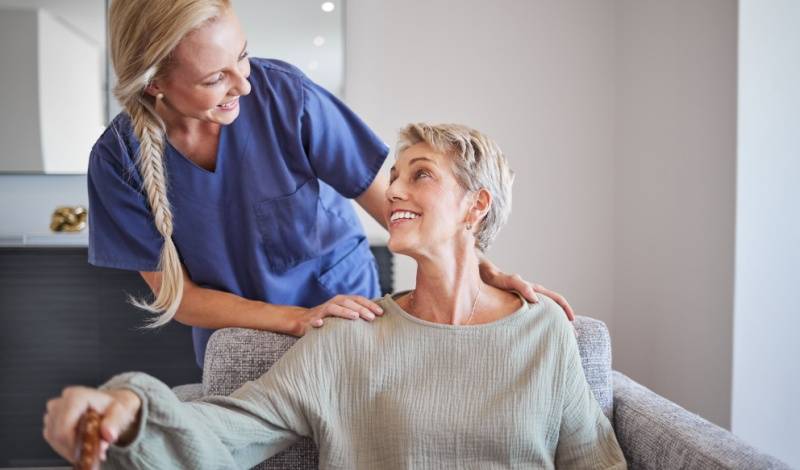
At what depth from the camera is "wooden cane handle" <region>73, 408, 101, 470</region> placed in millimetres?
791

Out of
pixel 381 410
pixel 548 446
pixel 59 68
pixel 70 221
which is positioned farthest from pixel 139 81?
pixel 59 68

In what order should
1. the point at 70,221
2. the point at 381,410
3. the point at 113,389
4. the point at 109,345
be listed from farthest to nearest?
1. the point at 70,221
2. the point at 109,345
3. the point at 381,410
4. the point at 113,389

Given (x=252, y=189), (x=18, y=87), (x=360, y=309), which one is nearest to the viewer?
(x=360, y=309)

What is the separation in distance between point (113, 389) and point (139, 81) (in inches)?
23.6

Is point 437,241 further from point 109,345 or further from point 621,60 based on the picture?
point 621,60

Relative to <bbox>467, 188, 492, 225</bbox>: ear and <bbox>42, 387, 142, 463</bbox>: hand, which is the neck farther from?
<bbox>42, 387, 142, 463</bbox>: hand

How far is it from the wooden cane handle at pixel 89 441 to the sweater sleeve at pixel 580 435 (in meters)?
0.78

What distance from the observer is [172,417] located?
0.96 m

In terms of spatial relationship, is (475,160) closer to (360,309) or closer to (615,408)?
(360,309)

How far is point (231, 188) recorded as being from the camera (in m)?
1.50

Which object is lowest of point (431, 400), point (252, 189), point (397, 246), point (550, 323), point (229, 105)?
point (431, 400)

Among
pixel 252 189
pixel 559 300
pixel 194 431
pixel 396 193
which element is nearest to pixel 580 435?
pixel 559 300

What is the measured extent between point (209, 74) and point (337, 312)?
479mm

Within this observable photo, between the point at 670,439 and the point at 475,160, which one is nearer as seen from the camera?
the point at 670,439
